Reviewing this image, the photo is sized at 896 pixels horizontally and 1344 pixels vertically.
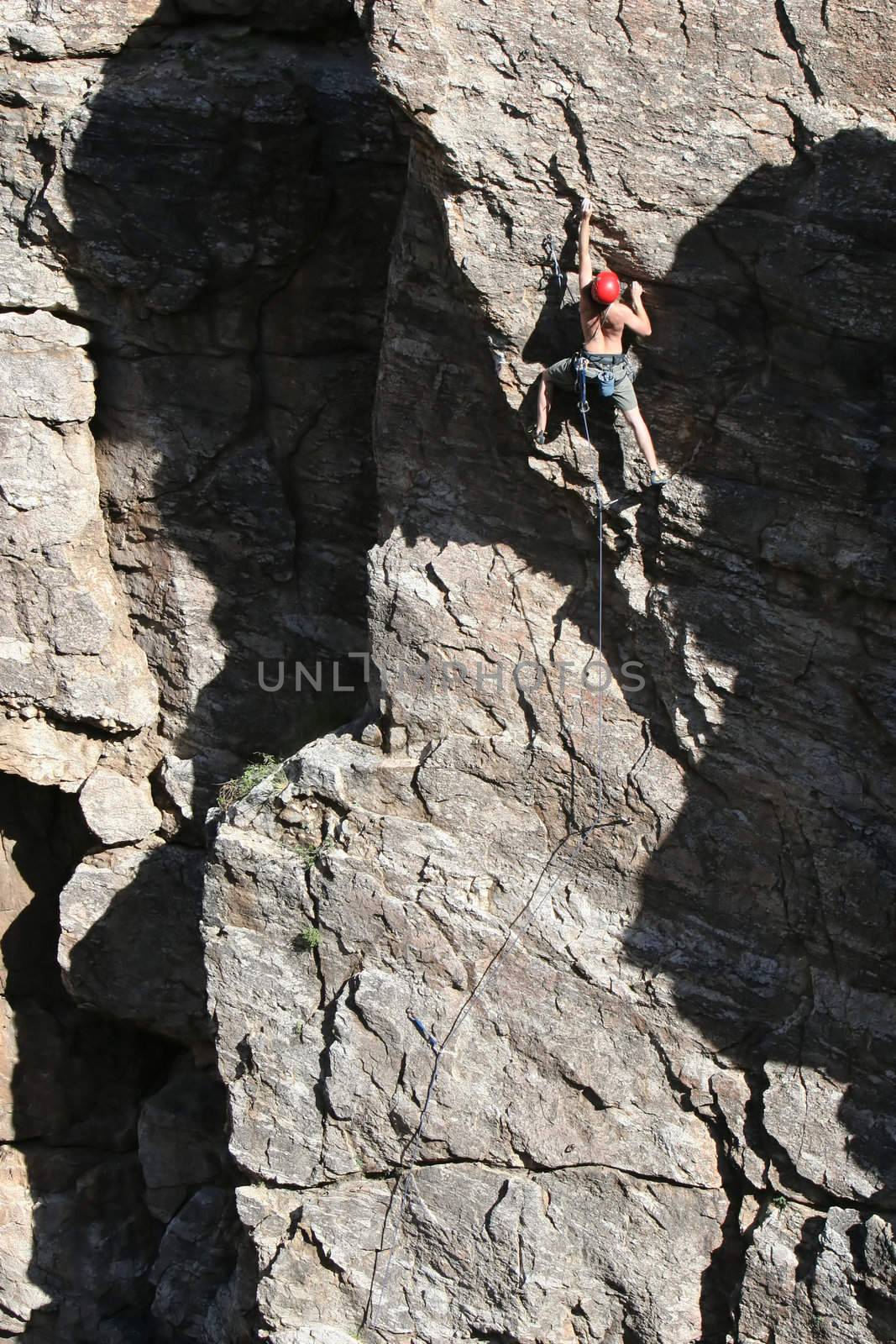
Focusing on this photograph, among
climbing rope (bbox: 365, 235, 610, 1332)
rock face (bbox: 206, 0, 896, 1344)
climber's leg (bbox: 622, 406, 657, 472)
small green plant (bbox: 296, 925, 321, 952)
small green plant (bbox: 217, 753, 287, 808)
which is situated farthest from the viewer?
small green plant (bbox: 217, 753, 287, 808)

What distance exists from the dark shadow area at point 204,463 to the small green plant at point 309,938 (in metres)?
1.99

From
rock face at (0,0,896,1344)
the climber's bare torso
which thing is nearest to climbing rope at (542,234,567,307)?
rock face at (0,0,896,1344)

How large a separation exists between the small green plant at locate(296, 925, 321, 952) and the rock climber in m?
4.05

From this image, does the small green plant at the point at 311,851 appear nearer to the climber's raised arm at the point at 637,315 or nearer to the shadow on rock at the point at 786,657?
the shadow on rock at the point at 786,657

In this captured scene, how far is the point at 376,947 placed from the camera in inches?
384

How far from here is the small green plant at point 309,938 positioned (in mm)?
9789

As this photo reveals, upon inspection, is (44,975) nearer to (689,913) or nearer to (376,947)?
(376,947)

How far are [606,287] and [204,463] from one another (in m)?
4.28

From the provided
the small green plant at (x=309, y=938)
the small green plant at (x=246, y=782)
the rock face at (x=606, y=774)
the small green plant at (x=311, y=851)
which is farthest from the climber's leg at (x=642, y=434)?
the small green plant at (x=309, y=938)

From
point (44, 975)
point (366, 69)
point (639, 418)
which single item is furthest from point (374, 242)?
point (44, 975)

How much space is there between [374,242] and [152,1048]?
7738mm

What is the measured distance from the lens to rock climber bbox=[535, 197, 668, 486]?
27.8 ft

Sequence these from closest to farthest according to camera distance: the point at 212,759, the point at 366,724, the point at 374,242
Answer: the point at 366,724 → the point at 374,242 → the point at 212,759

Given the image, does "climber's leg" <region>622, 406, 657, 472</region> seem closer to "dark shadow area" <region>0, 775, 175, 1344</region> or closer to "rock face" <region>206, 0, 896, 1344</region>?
"rock face" <region>206, 0, 896, 1344</region>
